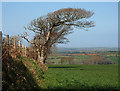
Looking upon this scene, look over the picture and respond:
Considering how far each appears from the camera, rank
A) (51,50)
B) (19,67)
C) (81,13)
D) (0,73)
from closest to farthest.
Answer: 1. (0,73)
2. (19,67)
3. (81,13)
4. (51,50)

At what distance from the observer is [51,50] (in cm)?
3191

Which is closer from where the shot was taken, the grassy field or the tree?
the grassy field

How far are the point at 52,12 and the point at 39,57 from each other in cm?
556

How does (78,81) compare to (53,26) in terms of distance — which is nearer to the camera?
(78,81)

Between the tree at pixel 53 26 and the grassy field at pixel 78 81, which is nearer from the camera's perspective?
the grassy field at pixel 78 81

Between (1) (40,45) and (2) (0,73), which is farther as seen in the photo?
(1) (40,45)

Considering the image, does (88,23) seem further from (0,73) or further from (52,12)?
(0,73)

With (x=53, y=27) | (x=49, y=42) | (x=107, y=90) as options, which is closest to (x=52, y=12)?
(x=53, y=27)

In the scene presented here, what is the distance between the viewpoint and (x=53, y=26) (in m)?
28.8

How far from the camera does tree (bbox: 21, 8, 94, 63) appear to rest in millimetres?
27438

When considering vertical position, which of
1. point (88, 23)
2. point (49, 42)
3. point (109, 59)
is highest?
point (88, 23)

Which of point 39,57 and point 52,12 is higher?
point 52,12

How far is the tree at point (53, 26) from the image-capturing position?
27438 mm

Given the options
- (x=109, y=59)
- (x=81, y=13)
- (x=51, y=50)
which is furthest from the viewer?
(x=109, y=59)
